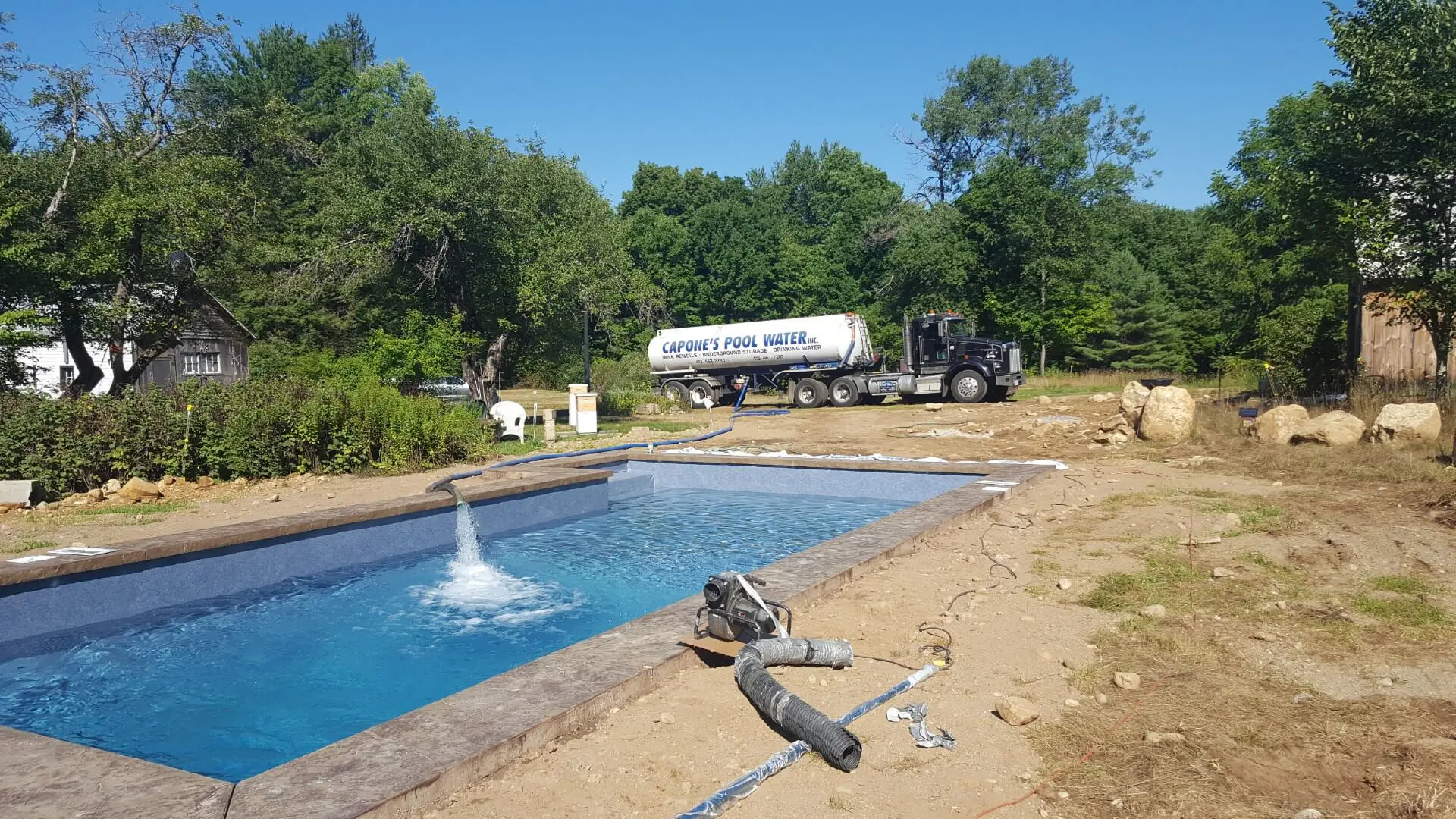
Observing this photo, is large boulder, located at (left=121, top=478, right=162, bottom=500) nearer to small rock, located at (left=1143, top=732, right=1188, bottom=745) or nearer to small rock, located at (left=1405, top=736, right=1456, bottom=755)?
small rock, located at (left=1143, top=732, right=1188, bottom=745)

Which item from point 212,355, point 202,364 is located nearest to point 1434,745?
point 202,364

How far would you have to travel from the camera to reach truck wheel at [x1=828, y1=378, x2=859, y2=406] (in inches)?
1027

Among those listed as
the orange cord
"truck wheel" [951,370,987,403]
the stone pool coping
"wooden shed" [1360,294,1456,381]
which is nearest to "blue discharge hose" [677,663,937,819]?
the orange cord

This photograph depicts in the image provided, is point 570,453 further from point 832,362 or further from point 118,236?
point 832,362

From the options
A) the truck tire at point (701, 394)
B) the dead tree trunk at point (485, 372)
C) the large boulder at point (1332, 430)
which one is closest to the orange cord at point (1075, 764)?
the large boulder at point (1332, 430)

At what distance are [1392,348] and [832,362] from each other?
13.9 metres

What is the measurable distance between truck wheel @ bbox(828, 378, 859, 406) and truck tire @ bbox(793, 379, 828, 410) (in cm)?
27

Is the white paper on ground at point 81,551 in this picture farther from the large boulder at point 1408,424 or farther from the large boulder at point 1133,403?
the large boulder at point 1133,403

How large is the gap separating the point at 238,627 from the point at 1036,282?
35.3 m

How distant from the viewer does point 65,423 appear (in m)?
Answer: 10.7

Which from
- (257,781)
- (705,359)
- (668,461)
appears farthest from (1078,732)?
(705,359)

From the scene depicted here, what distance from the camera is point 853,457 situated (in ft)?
45.8

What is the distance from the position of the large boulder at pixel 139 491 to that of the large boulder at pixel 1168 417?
14.1 metres

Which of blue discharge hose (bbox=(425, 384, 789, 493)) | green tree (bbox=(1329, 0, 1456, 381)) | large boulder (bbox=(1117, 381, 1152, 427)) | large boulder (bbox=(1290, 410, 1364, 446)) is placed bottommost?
blue discharge hose (bbox=(425, 384, 789, 493))
